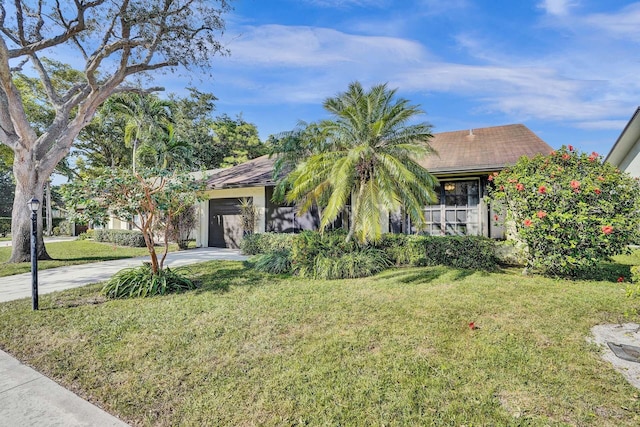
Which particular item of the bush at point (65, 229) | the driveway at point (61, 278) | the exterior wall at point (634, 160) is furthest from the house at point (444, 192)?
the bush at point (65, 229)

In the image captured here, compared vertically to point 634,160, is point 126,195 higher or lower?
lower

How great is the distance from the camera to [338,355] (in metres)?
3.70

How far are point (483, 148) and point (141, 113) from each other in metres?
17.8

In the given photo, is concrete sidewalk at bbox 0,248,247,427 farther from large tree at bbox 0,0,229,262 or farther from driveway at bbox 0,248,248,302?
large tree at bbox 0,0,229,262

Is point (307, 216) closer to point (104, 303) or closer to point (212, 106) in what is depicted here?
point (104, 303)

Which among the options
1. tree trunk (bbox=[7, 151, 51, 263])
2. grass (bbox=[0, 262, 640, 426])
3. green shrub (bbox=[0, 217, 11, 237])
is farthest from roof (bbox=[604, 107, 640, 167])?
green shrub (bbox=[0, 217, 11, 237])

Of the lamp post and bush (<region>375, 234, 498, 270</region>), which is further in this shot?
bush (<region>375, 234, 498, 270</region>)

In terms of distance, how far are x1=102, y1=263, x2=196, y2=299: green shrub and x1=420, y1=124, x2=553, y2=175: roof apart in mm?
7887

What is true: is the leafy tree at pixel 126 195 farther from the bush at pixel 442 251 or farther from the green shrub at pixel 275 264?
the bush at pixel 442 251

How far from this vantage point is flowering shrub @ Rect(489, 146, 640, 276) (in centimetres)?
658

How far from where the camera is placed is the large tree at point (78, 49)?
10984 mm

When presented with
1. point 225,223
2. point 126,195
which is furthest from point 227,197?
point 126,195

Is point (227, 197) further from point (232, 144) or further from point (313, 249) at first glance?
point (232, 144)

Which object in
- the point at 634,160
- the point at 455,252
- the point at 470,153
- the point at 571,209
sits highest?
the point at 470,153
